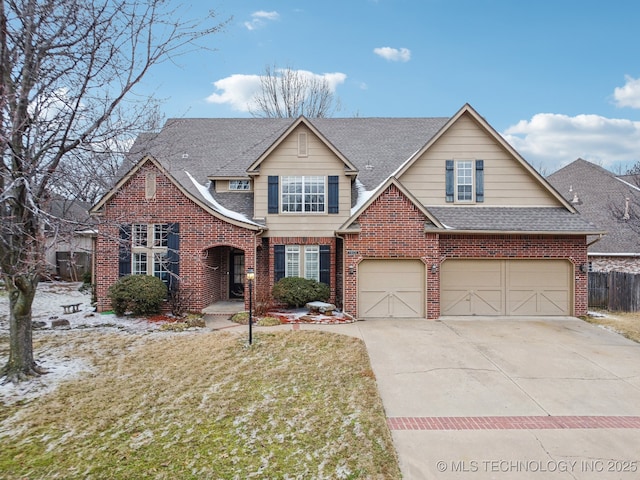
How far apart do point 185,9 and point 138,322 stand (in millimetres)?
8676

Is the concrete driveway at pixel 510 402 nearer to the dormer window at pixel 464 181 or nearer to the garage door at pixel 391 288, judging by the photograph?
the garage door at pixel 391 288

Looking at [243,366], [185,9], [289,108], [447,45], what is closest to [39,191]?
[185,9]

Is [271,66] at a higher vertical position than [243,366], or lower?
higher

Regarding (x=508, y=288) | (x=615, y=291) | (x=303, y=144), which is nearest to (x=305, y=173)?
(x=303, y=144)

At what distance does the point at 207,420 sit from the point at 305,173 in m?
9.57

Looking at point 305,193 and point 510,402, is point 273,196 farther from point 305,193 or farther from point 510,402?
point 510,402

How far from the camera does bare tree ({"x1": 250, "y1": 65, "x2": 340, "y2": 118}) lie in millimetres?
29734

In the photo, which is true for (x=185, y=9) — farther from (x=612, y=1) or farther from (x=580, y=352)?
(x=612, y=1)

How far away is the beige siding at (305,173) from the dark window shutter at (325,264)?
0.50m

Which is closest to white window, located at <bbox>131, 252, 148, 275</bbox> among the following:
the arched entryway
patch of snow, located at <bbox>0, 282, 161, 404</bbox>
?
patch of snow, located at <bbox>0, 282, 161, 404</bbox>

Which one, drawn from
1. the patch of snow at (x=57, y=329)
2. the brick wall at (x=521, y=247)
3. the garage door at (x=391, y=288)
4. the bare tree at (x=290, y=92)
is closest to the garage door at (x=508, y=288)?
the brick wall at (x=521, y=247)

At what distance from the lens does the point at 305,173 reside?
13.5 m

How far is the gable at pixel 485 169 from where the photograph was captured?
43.4ft

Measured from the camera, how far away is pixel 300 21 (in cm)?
1426
